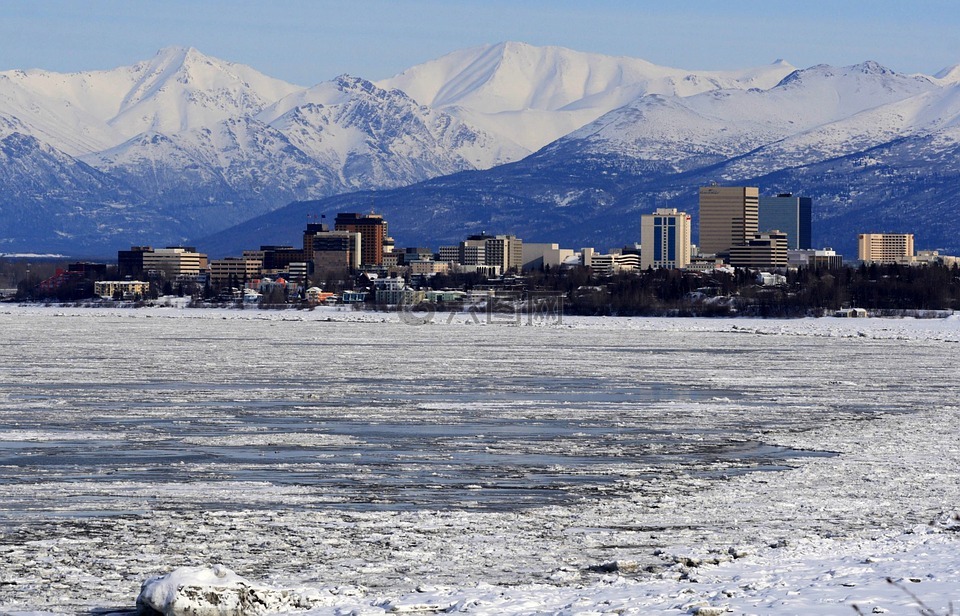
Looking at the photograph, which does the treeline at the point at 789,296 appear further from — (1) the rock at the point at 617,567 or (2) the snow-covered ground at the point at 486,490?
(1) the rock at the point at 617,567

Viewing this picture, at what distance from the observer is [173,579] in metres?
15.5

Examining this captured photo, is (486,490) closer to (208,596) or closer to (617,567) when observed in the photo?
(617,567)

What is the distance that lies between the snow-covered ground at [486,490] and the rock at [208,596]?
0.46 meters

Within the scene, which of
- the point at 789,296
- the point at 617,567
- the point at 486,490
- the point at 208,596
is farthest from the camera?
the point at 789,296

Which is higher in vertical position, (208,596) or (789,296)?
(789,296)

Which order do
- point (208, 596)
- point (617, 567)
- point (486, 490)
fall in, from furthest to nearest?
point (486, 490), point (617, 567), point (208, 596)

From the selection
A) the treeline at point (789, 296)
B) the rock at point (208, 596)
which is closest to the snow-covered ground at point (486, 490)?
the rock at point (208, 596)

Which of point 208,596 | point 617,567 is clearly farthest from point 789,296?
point 208,596

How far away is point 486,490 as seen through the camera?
23.2 metres

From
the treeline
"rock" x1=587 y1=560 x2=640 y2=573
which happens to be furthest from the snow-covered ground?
the treeline

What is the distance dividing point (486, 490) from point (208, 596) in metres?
8.46

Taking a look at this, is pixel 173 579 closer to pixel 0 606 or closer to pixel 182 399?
pixel 0 606

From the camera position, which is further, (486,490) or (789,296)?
(789,296)

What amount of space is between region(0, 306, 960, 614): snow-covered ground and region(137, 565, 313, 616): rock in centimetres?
46
